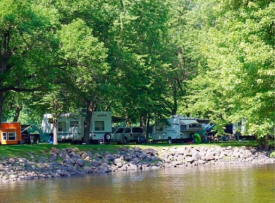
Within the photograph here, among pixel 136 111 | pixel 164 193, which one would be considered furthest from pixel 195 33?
pixel 164 193

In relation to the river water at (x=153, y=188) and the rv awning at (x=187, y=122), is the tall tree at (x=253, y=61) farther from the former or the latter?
the rv awning at (x=187, y=122)

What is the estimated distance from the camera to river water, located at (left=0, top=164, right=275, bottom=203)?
17812mm

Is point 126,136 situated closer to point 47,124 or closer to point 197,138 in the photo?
point 197,138

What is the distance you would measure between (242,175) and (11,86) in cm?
1446

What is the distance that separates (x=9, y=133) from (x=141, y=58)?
42.5 feet

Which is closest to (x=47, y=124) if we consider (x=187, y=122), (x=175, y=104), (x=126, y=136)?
(x=126, y=136)

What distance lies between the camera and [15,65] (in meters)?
28.5

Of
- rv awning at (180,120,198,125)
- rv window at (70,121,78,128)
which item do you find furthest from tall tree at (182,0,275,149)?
rv awning at (180,120,198,125)

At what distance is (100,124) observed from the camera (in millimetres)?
41000

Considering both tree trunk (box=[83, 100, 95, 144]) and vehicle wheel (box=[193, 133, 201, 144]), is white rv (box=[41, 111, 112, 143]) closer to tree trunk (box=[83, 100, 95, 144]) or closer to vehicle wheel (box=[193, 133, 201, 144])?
tree trunk (box=[83, 100, 95, 144])

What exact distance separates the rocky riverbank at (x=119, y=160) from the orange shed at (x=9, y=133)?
6.70 meters

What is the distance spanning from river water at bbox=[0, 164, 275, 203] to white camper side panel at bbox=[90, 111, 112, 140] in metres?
14.1

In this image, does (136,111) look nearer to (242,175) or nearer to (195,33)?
(195,33)

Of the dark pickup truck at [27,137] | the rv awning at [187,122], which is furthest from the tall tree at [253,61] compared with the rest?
the dark pickup truck at [27,137]
